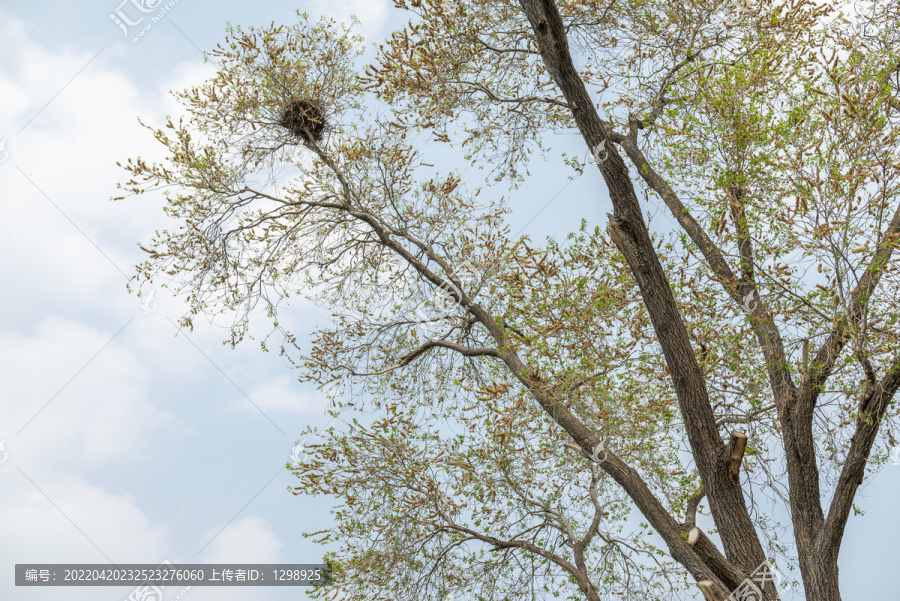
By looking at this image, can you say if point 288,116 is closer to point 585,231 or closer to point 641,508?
point 585,231

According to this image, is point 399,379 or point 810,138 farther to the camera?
point 399,379

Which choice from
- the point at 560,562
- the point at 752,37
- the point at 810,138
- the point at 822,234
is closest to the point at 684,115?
the point at 752,37

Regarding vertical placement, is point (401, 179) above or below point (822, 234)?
above

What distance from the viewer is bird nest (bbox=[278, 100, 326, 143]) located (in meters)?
8.59

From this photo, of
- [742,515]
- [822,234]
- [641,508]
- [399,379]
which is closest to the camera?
[822,234]

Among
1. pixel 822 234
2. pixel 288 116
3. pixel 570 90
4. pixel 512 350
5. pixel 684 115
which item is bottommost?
pixel 822 234

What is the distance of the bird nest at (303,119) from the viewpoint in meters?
8.59

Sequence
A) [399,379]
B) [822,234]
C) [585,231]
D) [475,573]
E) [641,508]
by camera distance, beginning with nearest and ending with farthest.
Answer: [822,234]
[641,508]
[585,231]
[475,573]
[399,379]

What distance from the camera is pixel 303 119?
867 centimetres

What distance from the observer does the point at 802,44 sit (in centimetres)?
755

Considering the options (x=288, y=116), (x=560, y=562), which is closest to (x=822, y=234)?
(x=560, y=562)

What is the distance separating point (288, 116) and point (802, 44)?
622 centimetres

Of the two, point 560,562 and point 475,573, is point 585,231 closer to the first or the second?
point 560,562

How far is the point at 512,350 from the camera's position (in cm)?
741
